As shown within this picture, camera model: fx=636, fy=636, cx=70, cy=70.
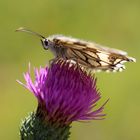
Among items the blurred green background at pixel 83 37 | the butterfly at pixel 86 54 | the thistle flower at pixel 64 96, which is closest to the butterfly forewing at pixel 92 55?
the butterfly at pixel 86 54

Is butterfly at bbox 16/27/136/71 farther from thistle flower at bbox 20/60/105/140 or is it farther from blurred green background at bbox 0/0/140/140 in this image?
blurred green background at bbox 0/0/140/140

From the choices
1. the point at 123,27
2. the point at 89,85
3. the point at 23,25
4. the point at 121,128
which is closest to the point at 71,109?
the point at 89,85

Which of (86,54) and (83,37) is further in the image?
(83,37)

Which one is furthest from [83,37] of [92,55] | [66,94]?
[66,94]

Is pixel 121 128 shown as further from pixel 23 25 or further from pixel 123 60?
pixel 123 60

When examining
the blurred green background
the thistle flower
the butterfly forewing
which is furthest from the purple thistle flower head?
the blurred green background

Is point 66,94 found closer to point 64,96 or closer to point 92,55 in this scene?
point 64,96

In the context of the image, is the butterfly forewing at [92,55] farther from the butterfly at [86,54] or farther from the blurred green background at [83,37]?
the blurred green background at [83,37]

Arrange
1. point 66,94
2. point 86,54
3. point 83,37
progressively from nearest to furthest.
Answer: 1. point 66,94
2. point 86,54
3. point 83,37
